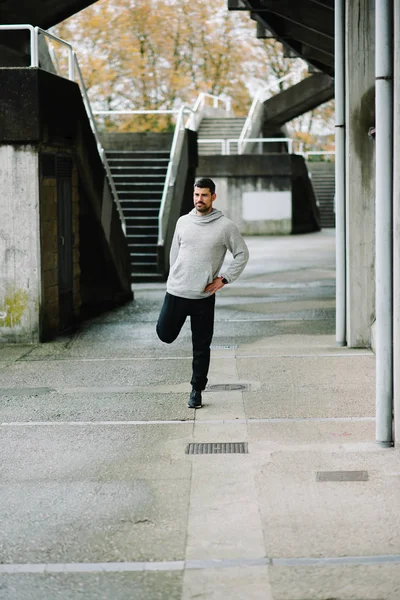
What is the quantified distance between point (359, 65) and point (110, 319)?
17.3 feet

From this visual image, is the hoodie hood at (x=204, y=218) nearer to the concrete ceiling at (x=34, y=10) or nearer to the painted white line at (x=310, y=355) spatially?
the painted white line at (x=310, y=355)

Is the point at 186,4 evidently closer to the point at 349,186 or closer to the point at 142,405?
the point at 349,186

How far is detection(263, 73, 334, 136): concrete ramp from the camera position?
A: 3988cm

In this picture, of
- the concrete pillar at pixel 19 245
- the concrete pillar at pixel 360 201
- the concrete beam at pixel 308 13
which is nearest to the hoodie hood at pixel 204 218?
the concrete pillar at pixel 360 201

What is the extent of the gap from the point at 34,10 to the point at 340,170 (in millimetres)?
9342

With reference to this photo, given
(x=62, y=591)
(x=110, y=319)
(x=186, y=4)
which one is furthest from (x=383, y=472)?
(x=186, y=4)

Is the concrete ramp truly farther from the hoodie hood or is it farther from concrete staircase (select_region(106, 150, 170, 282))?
the hoodie hood

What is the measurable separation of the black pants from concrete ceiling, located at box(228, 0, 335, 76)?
7.58 meters

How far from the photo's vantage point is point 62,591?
4969 millimetres

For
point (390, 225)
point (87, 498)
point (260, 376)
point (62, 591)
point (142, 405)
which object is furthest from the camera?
point (260, 376)

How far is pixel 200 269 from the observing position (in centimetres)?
877

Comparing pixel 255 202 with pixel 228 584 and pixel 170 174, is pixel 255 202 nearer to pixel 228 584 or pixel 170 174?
pixel 170 174

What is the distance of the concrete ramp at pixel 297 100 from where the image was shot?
3988 cm

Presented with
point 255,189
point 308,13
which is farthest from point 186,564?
point 255,189
